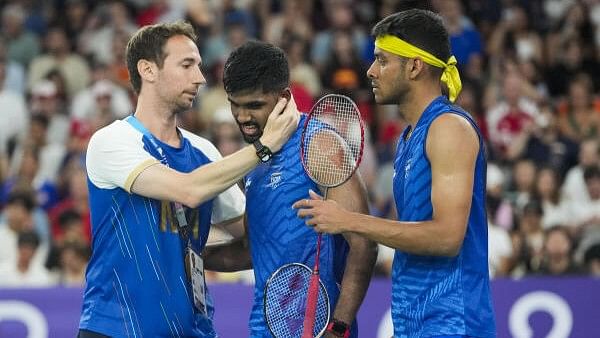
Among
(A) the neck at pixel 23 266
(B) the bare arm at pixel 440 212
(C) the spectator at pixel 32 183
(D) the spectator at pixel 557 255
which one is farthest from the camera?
(C) the spectator at pixel 32 183

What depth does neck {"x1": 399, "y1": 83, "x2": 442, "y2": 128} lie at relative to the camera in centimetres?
588

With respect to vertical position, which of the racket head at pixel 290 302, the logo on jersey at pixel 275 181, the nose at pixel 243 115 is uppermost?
the nose at pixel 243 115

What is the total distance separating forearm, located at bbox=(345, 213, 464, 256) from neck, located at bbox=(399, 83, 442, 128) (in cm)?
53

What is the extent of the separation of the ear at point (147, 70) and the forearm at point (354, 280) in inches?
50.6

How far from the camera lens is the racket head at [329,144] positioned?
606 centimetres

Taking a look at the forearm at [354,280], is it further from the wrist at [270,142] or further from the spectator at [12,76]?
the spectator at [12,76]

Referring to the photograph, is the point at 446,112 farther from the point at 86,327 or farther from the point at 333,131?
the point at 86,327

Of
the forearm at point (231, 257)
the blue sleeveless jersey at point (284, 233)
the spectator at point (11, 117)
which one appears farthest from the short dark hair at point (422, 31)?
the spectator at point (11, 117)

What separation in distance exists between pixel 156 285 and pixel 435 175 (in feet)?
4.82

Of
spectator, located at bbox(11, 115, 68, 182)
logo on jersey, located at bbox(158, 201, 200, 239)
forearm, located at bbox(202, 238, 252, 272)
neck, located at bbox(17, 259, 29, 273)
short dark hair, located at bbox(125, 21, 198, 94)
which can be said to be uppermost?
spectator, located at bbox(11, 115, 68, 182)

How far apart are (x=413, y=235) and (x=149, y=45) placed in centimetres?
172

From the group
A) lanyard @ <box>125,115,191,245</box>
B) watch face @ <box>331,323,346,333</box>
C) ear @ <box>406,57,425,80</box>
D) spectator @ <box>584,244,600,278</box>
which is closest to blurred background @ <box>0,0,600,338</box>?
spectator @ <box>584,244,600,278</box>

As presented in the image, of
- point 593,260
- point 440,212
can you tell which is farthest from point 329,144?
point 593,260

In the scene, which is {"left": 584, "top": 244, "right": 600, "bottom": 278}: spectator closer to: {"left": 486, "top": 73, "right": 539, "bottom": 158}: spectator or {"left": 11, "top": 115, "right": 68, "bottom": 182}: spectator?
{"left": 486, "top": 73, "right": 539, "bottom": 158}: spectator
